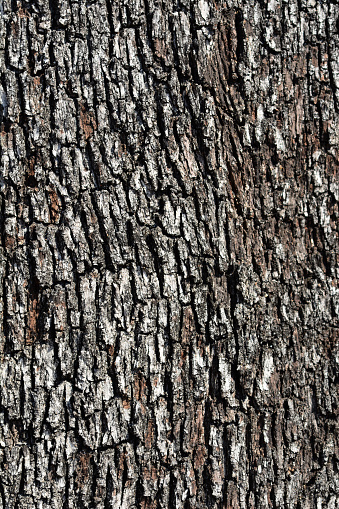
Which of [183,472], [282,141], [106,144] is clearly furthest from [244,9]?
[183,472]

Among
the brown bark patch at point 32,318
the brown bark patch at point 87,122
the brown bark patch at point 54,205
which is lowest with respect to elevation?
the brown bark patch at point 32,318

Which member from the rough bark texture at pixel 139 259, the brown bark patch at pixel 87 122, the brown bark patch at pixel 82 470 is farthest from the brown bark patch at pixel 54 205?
the brown bark patch at pixel 82 470

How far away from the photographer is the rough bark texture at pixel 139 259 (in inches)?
72.4

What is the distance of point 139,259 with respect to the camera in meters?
1.86

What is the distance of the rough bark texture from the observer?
6.03 ft

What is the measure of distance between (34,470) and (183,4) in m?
1.81

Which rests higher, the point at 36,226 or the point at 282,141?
the point at 282,141

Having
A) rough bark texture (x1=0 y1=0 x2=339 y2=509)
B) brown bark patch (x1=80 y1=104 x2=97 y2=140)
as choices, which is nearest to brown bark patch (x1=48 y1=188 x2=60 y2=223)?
rough bark texture (x1=0 y1=0 x2=339 y2=509)

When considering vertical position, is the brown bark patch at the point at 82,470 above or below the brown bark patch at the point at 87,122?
below

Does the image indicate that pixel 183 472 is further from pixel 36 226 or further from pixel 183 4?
pixel 183 4

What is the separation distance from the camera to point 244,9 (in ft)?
6.38

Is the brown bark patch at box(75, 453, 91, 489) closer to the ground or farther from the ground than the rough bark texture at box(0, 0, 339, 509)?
closer to the ground

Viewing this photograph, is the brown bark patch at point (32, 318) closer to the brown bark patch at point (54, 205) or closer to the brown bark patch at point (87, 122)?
the brown bark patch at point (54, 205)

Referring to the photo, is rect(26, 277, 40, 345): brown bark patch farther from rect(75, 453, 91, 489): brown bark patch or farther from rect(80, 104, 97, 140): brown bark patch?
rect(80, 104, 97, 140): brown bark patch
